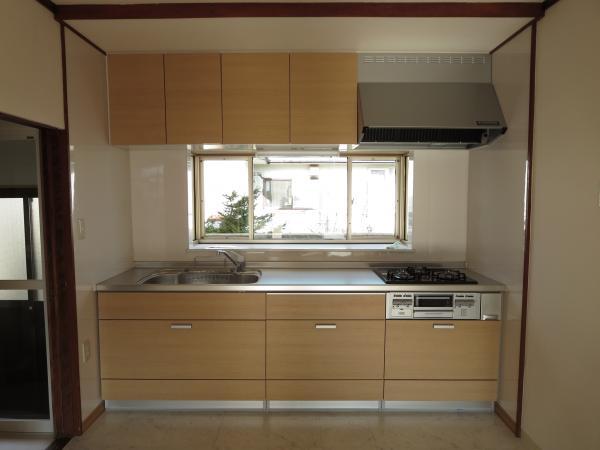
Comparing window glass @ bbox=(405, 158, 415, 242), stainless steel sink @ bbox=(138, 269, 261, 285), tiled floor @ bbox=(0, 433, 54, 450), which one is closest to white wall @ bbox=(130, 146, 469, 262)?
window glass @ bbox=(405, 158, 415, 242)

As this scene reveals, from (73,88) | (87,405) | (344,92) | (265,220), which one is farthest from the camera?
(265,220)

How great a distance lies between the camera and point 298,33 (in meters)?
2.18

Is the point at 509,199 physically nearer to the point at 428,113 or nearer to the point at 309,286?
the point at 428,113

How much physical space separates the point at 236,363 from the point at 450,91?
2.40 metres

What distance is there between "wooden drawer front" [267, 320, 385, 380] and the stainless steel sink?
55 cm

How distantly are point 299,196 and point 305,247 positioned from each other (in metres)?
0.65

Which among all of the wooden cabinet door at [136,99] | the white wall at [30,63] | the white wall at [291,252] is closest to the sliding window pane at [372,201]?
the white wall at [291,252]

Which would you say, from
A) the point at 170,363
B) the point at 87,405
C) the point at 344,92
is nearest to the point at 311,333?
the point at 170,363

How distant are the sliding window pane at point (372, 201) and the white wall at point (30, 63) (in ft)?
7.68

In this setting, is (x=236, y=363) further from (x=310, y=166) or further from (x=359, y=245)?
(x=310, y=166)

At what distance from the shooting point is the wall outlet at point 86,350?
2.19m

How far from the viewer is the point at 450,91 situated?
2.43 m

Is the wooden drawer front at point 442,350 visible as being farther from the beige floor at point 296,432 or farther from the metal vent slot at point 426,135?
the metal vent slot at point 426,135

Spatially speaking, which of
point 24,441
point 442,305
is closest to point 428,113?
point 442,305
